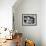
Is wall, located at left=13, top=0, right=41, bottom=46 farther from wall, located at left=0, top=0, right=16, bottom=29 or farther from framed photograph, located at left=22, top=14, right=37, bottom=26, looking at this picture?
wall, located at left=0, top=0, right=16, bottom=29

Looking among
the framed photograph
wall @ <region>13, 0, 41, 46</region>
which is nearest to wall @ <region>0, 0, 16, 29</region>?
wall @ <region>13, 0, 41, 46</region>

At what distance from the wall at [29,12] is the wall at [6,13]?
3.41 feet

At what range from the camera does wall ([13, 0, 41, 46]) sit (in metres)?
5.69

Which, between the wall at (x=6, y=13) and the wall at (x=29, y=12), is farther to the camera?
the wall at (x=29, y=12)

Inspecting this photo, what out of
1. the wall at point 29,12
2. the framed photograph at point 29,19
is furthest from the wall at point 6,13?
the framed photograph at point 29,19

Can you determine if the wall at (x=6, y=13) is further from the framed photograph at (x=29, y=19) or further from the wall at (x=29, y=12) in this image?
the framed photograph at (x=29, y=19)

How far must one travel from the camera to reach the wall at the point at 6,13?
4586 mm

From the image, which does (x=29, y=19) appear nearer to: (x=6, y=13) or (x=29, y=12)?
(x=29, y=12)

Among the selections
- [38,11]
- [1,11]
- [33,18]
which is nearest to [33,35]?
[33,18]

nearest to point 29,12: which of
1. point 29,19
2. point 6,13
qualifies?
point 29,19

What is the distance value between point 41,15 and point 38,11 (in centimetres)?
28

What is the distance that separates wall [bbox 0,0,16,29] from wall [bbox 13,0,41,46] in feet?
3.41

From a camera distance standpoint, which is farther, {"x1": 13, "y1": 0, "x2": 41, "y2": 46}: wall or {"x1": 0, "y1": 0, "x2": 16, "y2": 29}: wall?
{"x1": 13, "y1": 0, "x2": 41, "y2": 46}: wall

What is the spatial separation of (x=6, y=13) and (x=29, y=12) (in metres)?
1.45
